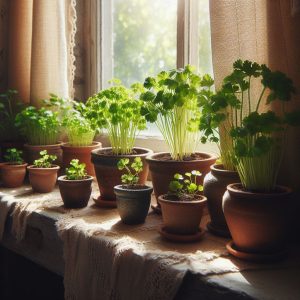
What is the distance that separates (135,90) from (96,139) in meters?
0.83

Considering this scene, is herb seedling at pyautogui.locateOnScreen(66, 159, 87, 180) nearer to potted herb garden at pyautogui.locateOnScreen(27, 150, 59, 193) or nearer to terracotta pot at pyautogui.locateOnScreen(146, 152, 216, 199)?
potted herb garden at pyautogui.locateOnScreen(27, 150, 59, 193)

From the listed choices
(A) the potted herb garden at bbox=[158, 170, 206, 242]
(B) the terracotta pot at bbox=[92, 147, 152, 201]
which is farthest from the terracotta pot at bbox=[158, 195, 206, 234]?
(B) the terracotta pot at bbox=[92, 147, 152, 201]

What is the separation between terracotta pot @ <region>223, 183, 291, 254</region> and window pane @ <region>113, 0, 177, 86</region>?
3.63 feet

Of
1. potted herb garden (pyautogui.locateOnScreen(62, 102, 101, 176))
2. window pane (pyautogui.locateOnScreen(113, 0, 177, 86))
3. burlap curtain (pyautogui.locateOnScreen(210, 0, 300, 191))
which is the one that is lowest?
potted herb garden (pyautogui.locateOnScreen(62, 102, 101, 176))

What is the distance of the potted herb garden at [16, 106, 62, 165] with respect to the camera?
196cm

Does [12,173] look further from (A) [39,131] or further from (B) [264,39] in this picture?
(B) [264,39]

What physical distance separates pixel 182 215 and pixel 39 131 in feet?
3.88

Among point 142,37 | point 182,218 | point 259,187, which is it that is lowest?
point 182,218

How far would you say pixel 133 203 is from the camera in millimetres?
1304

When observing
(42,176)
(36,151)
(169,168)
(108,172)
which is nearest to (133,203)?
(169,168)

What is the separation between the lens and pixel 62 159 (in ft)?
6.72

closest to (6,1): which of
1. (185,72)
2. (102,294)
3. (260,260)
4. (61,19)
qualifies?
(61,19)

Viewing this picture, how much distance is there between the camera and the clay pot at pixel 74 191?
1.52 metres

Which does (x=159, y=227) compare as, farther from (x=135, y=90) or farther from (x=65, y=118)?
(x=65, y=118)
